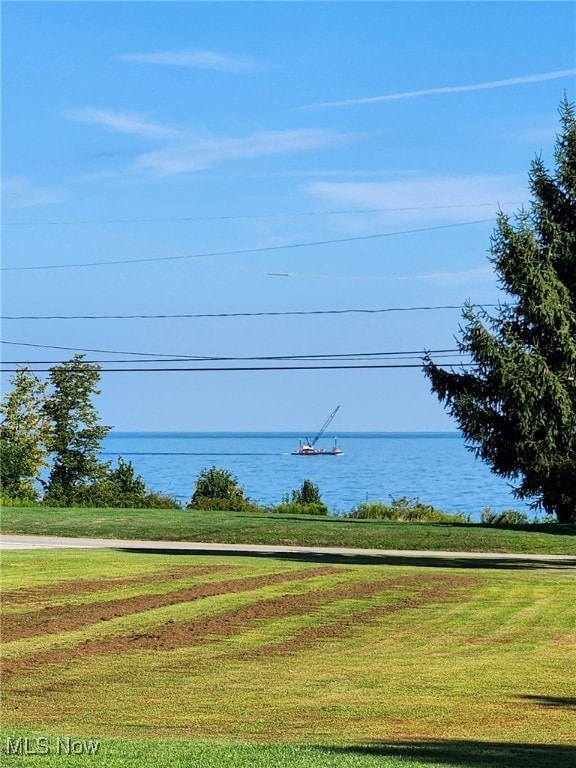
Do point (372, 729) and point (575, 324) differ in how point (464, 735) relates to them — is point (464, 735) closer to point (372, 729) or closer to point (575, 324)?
point (372, 729)

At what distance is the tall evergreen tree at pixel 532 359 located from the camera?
25.9 metres

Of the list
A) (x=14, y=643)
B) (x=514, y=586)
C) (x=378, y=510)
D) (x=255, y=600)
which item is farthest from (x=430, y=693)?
(x=378, y=510)

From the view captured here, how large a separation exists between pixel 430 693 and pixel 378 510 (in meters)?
32.0

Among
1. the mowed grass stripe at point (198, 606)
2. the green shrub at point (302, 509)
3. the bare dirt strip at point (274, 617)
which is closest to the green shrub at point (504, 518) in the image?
the green shrub at point (302, 509)

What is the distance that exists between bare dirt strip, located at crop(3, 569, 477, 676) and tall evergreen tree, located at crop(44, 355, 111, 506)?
2647 centimetres

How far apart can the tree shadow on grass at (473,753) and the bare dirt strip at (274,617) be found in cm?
555

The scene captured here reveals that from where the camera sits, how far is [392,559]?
28719mm

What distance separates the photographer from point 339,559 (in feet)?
92.9

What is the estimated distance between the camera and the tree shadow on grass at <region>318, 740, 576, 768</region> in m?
8.73

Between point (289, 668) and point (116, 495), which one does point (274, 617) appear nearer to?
point (289, 668)

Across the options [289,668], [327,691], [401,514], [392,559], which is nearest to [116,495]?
[401,514]

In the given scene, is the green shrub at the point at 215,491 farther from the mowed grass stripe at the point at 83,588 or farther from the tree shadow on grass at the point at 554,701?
the tree shadow on grass at the point at 554,701
